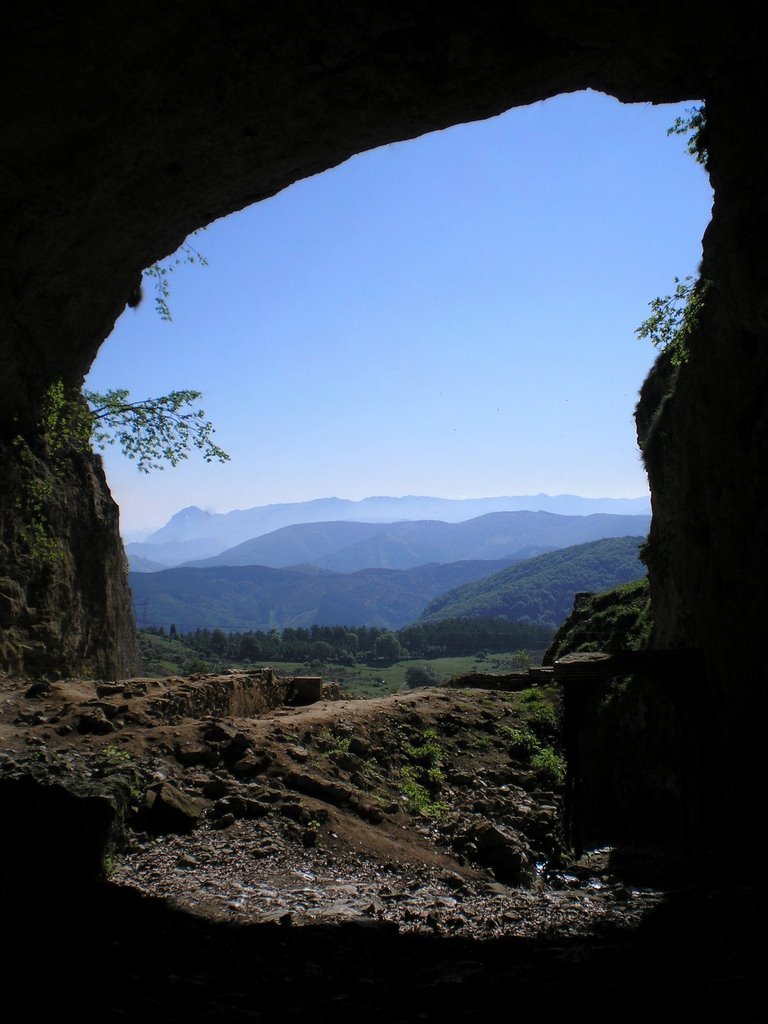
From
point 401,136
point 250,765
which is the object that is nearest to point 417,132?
point 401,136

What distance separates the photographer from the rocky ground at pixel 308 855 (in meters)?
6.98

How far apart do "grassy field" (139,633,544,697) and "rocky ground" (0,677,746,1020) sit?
81960 mm

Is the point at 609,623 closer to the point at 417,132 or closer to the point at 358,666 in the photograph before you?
the point at 417,132

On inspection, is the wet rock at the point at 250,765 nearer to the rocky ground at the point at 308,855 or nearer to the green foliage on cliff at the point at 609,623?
the rocky ground at the point at 308,855

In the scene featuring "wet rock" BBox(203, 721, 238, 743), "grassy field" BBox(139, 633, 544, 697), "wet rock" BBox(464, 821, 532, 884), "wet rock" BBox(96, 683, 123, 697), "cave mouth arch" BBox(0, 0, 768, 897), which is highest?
"cave mouth arch" BBox(0, 0, 768, 897)

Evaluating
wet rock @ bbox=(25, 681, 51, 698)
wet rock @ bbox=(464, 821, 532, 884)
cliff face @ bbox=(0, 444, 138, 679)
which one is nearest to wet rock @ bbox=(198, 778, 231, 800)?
wet rock @ bbox=(464, 821, 532, 884)

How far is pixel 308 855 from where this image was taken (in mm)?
10906

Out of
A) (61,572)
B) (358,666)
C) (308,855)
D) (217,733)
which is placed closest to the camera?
(308,855)

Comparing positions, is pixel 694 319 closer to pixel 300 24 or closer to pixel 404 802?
pixel 300 24

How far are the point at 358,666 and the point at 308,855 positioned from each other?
11737 cm

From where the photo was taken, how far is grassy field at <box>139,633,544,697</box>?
10250 cm

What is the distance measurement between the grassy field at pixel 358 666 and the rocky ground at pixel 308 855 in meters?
82.0

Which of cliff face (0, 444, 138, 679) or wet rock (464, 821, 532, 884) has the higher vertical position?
cliff face (0, 444, 138, 679)

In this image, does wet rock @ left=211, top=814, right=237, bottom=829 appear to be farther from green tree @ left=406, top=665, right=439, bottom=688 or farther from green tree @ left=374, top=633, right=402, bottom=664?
green tree @ left=374, top=633, right=402, bottom=664
